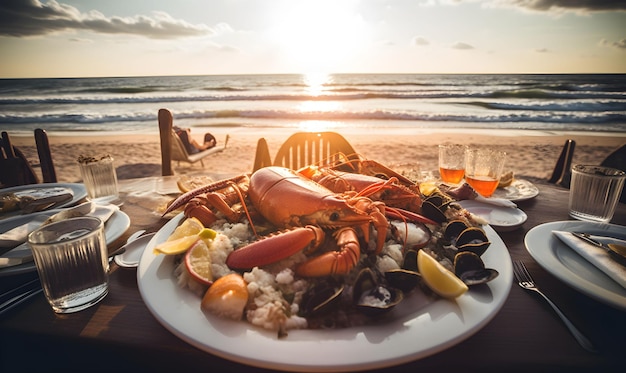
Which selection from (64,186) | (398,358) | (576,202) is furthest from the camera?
(64,186)

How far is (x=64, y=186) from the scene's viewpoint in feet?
7.01

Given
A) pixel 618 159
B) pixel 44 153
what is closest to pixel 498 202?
pixel 618 159

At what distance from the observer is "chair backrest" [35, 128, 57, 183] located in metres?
2.89

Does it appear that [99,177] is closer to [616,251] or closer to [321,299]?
[321,299]

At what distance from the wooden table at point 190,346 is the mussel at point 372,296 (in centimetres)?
11

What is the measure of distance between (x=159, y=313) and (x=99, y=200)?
1.48 m

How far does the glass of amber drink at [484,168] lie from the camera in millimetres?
2000

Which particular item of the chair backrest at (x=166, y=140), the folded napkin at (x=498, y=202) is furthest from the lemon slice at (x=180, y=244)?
the chair backrest at (x=166, y=140)

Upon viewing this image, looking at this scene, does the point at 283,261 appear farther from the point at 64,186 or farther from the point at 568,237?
the point at 64,186

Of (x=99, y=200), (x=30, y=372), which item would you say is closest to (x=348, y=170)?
(x=99, y=200)

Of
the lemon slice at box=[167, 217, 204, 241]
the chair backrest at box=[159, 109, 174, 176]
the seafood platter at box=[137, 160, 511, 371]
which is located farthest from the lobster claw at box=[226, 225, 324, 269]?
the chair backrest at box=[159, 109, 174, 176]

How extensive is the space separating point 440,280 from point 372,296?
218mm

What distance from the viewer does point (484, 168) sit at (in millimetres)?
2078

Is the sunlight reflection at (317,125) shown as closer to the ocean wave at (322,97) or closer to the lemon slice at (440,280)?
the ocean wave at (322,97)
